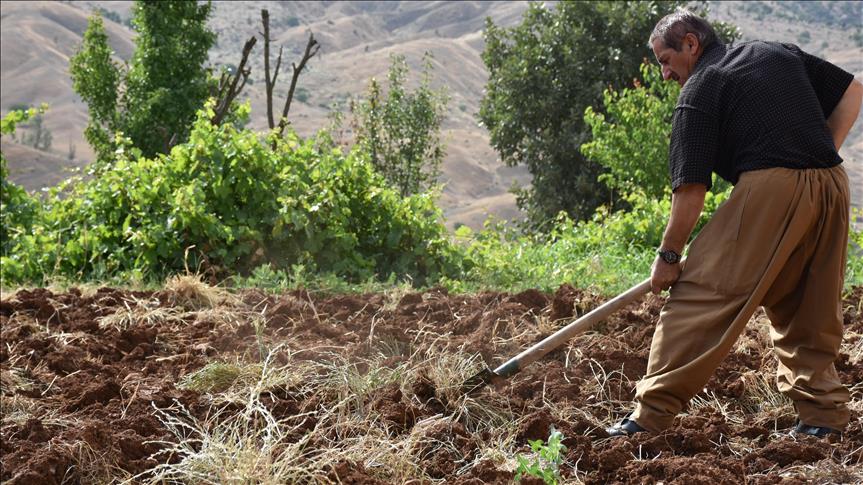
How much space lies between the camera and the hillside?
5866cm

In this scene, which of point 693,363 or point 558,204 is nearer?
point 693,363

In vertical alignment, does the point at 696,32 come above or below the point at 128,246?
above

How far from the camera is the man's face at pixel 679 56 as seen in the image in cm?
420

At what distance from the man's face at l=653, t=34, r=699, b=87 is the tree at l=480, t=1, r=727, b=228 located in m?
16.0

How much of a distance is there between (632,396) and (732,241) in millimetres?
1015

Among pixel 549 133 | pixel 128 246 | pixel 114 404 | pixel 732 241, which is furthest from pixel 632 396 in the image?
pixel 549 133

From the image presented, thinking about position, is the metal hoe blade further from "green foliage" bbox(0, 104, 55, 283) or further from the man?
"green foliage" bbox(0, 104, 55, 283)

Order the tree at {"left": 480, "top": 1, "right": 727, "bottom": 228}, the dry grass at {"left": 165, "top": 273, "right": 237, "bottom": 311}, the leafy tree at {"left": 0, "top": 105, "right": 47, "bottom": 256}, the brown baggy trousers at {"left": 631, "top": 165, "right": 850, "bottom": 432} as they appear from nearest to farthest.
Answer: the brown baggy trousers at {"left": 631, "top": 165, "right": 850, "bottom": 432}
the dry grass at {"left": 165, "top": 273, "right": 237, "bottom": 311}
the leafy tree at {"left": 0, "top": 105, "right": 47, "bottom": 256}
the tree at {"left": 480, "top": 1, "right": 727, "bottom": 228}

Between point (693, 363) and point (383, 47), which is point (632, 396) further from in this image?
point (383, 47)

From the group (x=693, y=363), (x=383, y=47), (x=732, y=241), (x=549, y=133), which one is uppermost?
(x=732, y=241)

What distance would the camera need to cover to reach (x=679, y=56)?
4215 millimetres

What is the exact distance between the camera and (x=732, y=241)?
405cm

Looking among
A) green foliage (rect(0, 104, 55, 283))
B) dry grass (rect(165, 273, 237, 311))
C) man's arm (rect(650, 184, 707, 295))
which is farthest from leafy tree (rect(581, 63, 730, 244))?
man's arm (rect(650, 184, 707, 295))

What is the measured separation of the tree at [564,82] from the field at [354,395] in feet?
47.8
